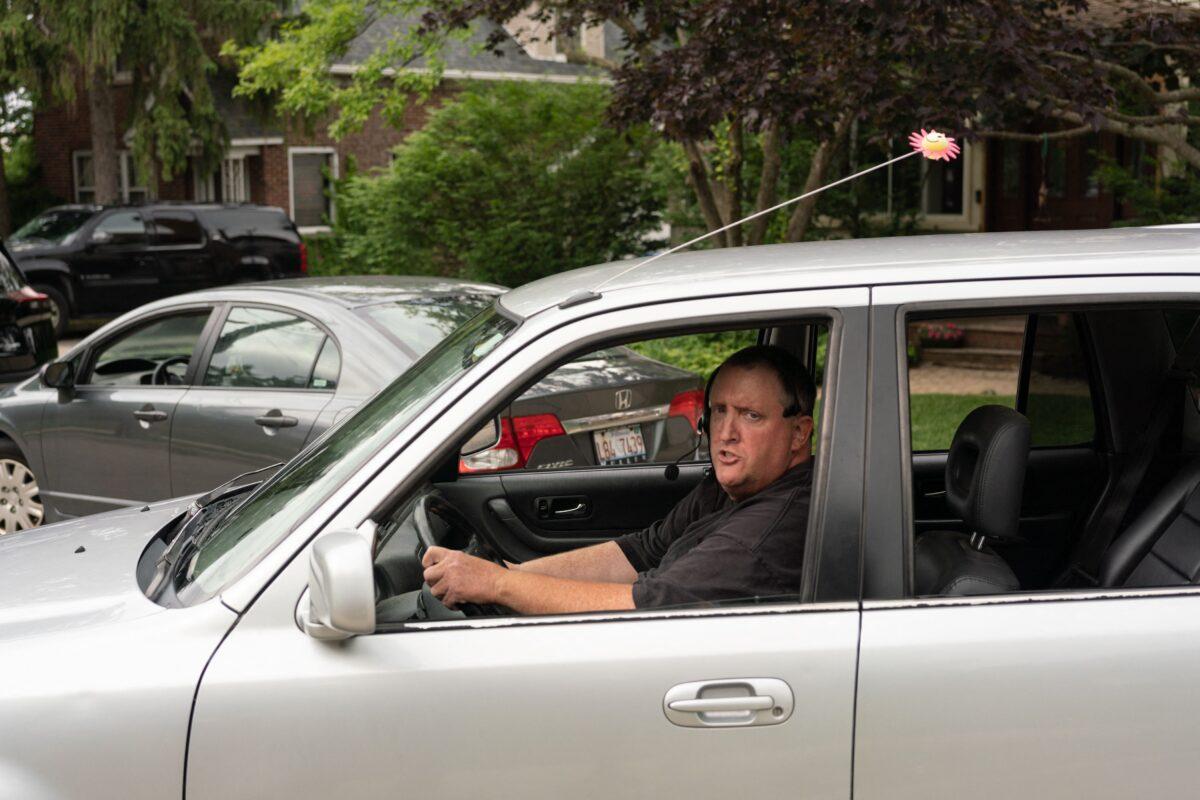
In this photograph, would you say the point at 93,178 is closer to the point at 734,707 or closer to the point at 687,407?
the point at 687,407

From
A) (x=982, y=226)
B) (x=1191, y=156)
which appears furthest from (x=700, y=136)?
(x=982, y=226)

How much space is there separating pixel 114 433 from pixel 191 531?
433 cm

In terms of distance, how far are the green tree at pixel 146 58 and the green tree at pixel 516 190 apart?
8.12m

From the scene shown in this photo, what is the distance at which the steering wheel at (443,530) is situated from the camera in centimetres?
349

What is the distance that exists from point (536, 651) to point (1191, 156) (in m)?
9.26

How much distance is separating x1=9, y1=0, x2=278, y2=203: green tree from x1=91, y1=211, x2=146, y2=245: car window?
360 cm

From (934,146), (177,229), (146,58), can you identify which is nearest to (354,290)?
(934,146)

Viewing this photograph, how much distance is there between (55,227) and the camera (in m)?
21.7

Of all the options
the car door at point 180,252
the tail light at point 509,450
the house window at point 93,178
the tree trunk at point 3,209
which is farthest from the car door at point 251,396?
the house window at point 93,178

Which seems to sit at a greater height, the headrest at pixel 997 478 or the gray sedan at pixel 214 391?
the headrest at pixel 997 478

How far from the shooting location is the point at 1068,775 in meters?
2.51

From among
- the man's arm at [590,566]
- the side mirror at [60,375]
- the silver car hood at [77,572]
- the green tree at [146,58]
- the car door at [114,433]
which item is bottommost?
the car door at [114,433]

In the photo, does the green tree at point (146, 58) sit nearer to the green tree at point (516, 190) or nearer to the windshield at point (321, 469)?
the green tree at point (516, 190)

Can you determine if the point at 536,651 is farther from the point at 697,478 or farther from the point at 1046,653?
the point at 697,478
